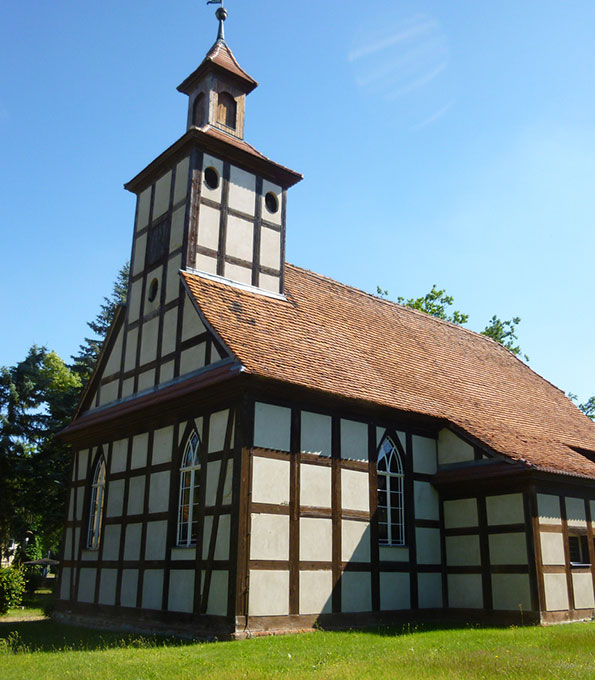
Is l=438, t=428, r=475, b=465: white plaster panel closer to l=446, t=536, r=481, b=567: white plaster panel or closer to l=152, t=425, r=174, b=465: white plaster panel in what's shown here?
l=446, t=536, r=481, b=567: white plaster panel

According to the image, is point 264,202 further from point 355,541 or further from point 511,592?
point 511,592

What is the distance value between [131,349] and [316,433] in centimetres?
626

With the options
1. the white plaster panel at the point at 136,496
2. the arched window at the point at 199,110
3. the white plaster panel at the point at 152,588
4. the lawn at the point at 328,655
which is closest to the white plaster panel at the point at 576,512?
the lawn at the point at 328,655

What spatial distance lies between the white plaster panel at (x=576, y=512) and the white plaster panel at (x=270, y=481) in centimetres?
702

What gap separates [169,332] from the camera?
55.8 ft

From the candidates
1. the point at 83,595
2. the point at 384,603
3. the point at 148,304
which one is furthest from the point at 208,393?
the point at 83,595

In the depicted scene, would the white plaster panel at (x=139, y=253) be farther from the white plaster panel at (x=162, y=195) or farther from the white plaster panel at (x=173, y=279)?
the white plaster panel at (x=173, y=279)

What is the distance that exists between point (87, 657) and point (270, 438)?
5.12m

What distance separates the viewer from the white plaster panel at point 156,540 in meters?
15.2

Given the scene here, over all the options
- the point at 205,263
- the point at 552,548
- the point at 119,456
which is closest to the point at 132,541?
the point at 119,456

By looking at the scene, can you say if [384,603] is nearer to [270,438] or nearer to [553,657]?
[270,438]

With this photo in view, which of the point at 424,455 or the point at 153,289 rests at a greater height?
the point at 153,289

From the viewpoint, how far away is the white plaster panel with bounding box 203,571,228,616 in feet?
42.6

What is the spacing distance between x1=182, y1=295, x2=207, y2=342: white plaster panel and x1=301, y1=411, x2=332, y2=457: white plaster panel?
316 centimetres
